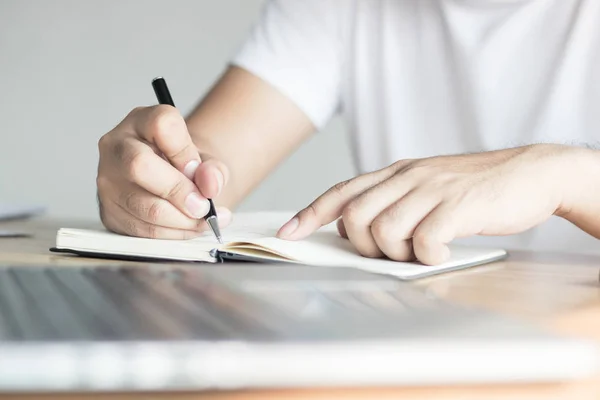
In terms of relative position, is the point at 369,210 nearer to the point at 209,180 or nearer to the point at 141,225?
the point at 209,180

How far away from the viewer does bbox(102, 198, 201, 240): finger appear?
3.07ft

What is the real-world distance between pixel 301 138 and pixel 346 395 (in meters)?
1.28

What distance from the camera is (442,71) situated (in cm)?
156

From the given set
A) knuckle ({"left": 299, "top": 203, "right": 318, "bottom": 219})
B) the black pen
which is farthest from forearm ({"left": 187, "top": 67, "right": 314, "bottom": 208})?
knuckle ({"left": 299, "top": 203, "right": 318, "bottom": 219})

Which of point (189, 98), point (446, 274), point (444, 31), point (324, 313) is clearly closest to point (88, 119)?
point (189, 98)

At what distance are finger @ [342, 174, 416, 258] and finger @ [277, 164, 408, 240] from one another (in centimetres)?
4

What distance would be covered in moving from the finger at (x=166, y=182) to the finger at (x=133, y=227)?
0.09ft

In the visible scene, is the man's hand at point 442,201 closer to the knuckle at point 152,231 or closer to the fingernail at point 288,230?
the fingernail at point 288,230

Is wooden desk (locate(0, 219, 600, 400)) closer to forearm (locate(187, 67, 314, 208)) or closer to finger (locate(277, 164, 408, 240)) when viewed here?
finger (locate(277, 164, 408, 240))

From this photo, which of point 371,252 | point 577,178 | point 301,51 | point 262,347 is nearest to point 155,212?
point 371,252

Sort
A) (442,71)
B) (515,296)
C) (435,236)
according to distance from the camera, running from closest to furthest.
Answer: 1. (515,296)
2. (435,236)
3. (442,71)

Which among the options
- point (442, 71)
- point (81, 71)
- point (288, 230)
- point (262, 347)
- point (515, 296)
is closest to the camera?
point (262, 347)

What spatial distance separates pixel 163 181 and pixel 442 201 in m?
0.32

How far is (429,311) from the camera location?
445mm
